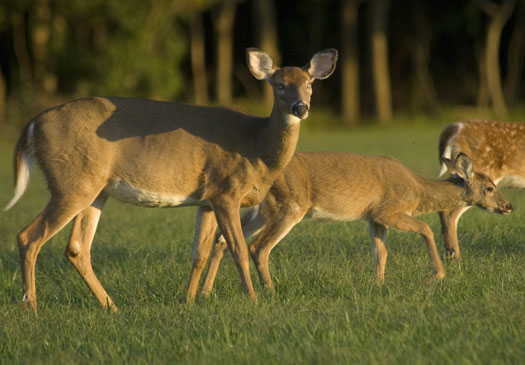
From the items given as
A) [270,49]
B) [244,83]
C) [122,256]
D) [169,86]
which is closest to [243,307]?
[122,256]

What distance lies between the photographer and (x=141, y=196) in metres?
6.07

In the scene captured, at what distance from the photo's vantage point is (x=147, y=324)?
5.29 m

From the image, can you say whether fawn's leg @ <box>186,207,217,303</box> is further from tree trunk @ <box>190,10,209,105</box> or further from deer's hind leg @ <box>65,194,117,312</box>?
tree trunk @ <box>190,10,209,105</box>

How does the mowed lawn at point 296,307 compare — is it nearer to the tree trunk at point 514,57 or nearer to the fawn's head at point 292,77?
the fawn's head at point 292,77

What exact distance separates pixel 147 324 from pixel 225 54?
2628 centimetres

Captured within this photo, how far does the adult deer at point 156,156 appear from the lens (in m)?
6.03

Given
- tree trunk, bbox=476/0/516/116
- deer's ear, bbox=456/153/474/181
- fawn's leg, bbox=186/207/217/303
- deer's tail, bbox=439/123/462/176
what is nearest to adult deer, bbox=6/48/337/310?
fawn's leg, bbox=186/207/217/303

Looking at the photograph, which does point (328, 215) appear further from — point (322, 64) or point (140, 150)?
point (140, 150)

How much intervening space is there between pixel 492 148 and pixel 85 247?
3920 millimetres

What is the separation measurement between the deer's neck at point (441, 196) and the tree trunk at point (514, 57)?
89.7 feet

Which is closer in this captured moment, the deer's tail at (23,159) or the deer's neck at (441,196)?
the deer's tail at (23,159)

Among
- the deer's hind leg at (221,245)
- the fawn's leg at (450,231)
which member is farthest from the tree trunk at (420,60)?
the deer's hind leg at (221,245)

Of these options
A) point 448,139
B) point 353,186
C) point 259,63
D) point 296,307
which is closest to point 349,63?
point 448,139

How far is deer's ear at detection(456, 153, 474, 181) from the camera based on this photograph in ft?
24.7
